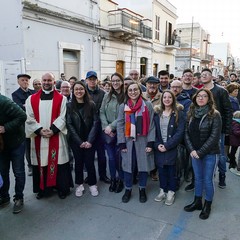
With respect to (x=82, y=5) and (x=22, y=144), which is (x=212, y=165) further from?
(x=82, y=5)

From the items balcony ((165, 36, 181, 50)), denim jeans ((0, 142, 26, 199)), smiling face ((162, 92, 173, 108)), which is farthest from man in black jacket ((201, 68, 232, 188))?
balcony ((165, 36, 181, 50))

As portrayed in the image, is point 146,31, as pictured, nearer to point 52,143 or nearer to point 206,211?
point 52,143

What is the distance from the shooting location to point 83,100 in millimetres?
3688

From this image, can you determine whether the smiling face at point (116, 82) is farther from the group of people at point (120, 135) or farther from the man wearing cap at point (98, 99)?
the man wearing cap at point (98, 99)

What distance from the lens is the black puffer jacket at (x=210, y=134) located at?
2.98m

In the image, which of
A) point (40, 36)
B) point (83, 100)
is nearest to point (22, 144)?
point (83, 100)

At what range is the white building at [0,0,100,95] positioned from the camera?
27.9 ft

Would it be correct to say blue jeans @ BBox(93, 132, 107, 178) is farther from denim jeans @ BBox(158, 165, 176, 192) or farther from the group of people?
denim jeans @ BBox(158, 165, 176, 192)

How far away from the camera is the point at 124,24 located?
12.9m

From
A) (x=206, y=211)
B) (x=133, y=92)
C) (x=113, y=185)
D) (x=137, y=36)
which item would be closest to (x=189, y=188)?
(x=206, y=211)

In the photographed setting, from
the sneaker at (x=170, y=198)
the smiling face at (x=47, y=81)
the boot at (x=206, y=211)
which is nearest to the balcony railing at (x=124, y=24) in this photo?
the smiling face at (x=47, y=81)

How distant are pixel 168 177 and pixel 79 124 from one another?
1581 mm

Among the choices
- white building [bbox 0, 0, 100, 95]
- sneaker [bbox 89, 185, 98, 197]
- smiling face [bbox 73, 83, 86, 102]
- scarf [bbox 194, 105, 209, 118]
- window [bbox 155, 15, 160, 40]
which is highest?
window [bbox 155, 15, 160, 40]

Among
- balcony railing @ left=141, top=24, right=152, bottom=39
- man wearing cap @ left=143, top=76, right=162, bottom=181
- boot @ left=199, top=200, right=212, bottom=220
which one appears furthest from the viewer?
balcony railing @ left=141, top=24, right=152, bottom=39
